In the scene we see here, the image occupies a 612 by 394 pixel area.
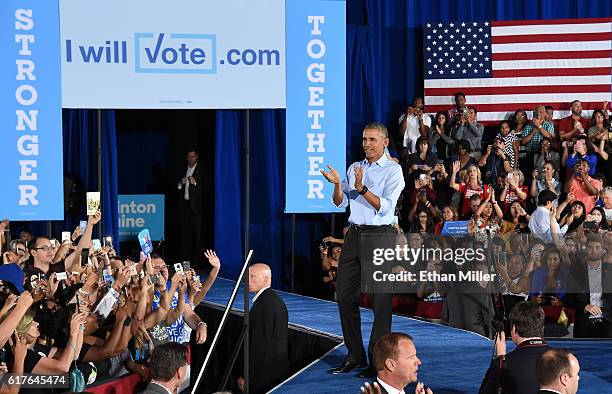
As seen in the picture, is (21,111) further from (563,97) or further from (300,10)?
(563,97)

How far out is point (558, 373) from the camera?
4.23 meters

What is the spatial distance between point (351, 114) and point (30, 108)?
4.85 m

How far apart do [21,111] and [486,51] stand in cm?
644

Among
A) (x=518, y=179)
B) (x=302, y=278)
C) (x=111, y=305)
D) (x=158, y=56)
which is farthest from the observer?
(x=302, y=278)

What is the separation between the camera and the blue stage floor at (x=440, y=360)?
20.1 ft

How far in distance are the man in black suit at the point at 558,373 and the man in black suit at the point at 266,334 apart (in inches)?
96.8

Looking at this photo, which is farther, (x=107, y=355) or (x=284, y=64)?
(x=284, y=64)

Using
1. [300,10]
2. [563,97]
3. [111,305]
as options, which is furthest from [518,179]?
[111,305]

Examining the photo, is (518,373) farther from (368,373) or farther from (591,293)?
(591,293)

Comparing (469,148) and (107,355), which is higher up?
(469,148)

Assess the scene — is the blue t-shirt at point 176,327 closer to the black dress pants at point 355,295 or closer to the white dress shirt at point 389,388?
the black dress pants at point 355,295

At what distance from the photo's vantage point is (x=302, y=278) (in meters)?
13.0

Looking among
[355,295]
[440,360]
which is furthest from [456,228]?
[355,295]

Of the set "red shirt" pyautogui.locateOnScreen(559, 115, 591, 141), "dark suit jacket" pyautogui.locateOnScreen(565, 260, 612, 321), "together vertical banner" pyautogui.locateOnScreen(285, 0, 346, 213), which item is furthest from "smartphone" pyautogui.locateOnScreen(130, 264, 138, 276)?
"red shirt" pyautogui.locateOnScreen(559, 115, 591, 141)
